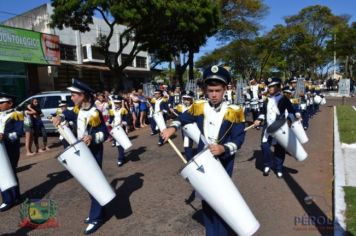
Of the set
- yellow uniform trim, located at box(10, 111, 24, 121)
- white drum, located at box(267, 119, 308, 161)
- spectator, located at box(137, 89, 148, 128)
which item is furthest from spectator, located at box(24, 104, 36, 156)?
white drum, located at box(267, 119, 308, 161)

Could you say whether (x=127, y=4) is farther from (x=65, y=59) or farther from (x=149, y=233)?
(x=149, y=233)

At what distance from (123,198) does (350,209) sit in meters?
3.46

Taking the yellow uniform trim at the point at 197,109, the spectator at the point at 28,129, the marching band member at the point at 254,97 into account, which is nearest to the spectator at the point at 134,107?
the marching band member at the point at 254,97

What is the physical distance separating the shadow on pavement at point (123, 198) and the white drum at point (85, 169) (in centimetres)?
96

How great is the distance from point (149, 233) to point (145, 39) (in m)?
19.5

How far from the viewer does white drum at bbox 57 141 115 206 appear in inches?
162

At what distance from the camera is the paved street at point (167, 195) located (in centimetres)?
479

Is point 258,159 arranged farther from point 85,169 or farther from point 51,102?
point 51,102

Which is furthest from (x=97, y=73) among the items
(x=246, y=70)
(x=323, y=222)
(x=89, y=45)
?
(x=323, y=222)

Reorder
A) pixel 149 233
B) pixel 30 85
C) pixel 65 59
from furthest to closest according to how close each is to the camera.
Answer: pixel 65 59
pixel 30 85
pixel 149 233

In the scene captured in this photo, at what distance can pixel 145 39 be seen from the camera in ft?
75.1

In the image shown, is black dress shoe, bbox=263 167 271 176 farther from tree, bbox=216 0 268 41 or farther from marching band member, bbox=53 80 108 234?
tree, bbox=216 0 268 41

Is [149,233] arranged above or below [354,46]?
below

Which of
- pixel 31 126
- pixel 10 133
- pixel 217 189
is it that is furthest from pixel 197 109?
pixel 31 126
